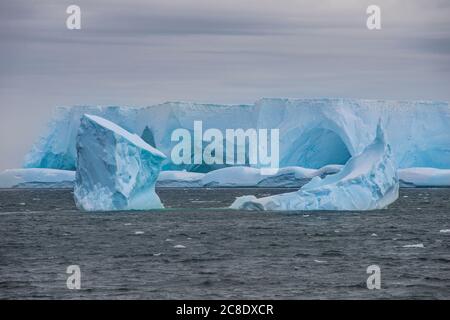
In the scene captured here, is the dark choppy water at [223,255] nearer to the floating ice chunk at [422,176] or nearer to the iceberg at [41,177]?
the floating ice chunk at [422,176]

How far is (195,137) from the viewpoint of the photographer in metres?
63.8

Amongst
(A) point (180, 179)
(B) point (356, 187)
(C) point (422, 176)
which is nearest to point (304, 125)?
(C) point (422, 176)

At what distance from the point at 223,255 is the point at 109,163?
27.6ft

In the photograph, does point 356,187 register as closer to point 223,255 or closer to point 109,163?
point 109,163

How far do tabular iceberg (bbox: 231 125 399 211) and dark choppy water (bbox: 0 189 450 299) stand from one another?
1.96ft

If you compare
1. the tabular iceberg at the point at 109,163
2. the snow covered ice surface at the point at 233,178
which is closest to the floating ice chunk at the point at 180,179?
the snow covered ice surface at the point at 233,178

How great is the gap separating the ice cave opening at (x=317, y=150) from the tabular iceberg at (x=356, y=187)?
77.3 ft

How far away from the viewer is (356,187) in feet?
105

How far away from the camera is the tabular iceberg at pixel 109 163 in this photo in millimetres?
30469
